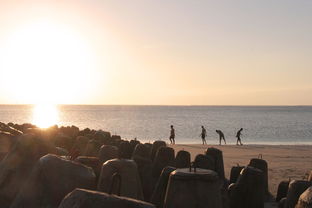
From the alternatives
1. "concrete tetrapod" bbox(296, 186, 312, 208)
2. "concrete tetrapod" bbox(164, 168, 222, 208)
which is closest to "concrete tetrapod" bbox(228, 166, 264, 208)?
"concrete tetrapod" bbox(164, 168, 222, 208)

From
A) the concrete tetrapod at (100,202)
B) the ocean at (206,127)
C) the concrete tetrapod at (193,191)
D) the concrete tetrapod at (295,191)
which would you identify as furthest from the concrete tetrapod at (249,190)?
the ocean at (206,127)

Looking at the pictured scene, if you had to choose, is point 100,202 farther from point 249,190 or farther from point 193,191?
point 249,190

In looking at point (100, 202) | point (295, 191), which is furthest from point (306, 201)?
point (295, 191)

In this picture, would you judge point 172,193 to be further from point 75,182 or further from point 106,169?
point 106,169

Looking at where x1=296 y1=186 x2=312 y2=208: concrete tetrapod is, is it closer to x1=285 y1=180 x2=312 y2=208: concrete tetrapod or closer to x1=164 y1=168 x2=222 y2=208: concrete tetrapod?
x1=164 y1=168 x2=222 y2=208: concrete tetrapod

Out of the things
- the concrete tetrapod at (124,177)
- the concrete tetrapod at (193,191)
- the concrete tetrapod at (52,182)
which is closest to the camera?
the concrete tetrapod at (193,191)

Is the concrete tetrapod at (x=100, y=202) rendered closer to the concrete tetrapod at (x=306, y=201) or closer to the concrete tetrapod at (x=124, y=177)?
the concrete tetrapod at (x=306, y=201)

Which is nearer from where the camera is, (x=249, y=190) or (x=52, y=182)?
(x=52, y=182)

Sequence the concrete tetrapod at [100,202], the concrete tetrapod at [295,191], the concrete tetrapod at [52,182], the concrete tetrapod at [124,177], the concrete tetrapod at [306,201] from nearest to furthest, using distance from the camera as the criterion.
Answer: the concrete tetrapod at [100,202] < the concrete tetrapod at [306,201] < the concrete tetrapod at [52,182] < the concrete tetrapod at [124,177] < the concrete tetrapod at [295,191]

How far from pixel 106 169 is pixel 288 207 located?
9.48ft

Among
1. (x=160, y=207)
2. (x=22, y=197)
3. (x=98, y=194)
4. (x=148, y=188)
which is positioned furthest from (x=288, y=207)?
(x=98, y=194)

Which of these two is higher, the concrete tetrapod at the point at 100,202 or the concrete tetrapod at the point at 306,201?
the concrete tetrapod at the point at 100,202

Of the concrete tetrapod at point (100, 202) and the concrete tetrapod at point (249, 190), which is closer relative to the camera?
the concrete tetrapod at point (100, 202)

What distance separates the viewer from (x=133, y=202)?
152 inches
